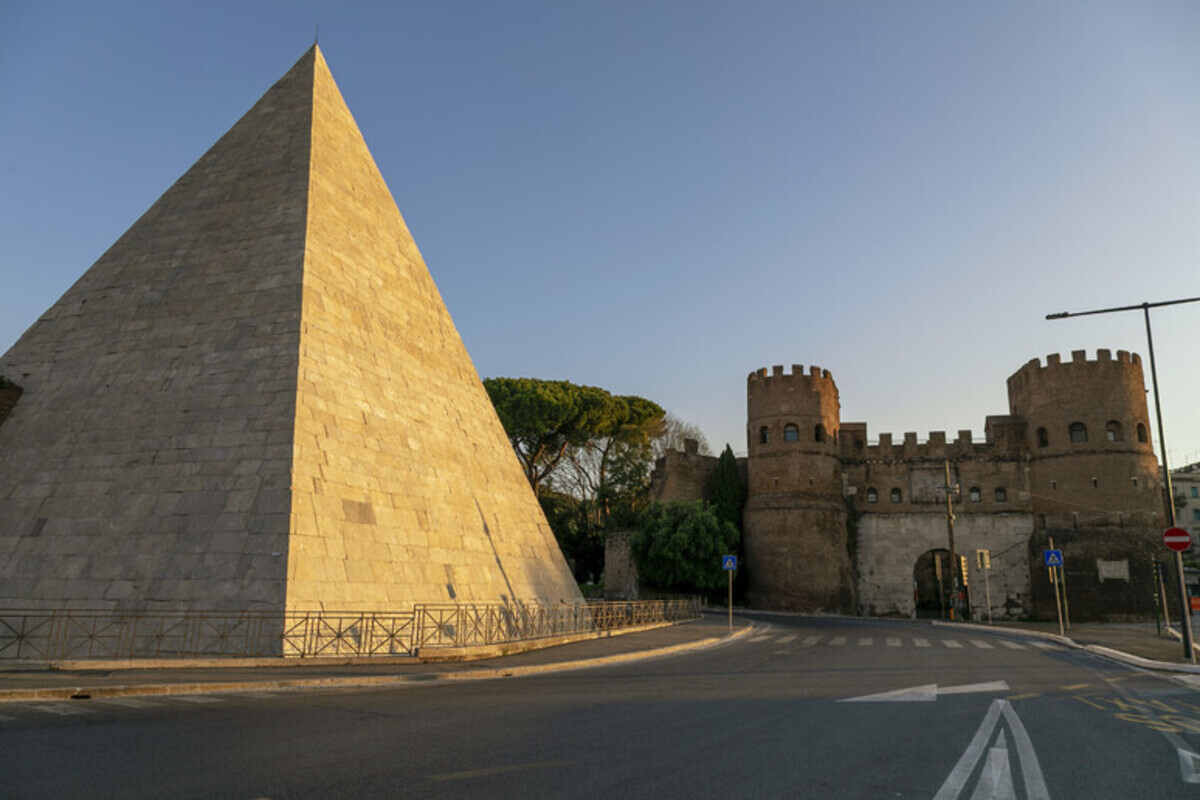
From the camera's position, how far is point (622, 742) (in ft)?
18.6

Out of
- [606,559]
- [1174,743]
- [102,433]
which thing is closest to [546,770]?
[1174,743]

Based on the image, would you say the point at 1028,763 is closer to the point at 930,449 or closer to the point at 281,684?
the point at 281,684

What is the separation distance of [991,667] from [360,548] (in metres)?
11.0

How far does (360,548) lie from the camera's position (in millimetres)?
12453

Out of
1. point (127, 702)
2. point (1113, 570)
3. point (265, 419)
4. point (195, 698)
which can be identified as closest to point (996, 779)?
point (195, 698)

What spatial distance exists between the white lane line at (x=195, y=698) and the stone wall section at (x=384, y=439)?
272cm

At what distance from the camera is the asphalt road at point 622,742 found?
4395mm

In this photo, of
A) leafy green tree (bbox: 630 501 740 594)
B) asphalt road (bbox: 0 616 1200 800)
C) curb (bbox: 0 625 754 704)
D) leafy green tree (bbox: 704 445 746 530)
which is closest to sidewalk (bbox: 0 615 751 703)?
curb (bbox: 0 625 754 704)

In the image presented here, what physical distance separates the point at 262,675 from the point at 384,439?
5.83 metres

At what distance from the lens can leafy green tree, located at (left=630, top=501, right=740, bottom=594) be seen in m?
34.8

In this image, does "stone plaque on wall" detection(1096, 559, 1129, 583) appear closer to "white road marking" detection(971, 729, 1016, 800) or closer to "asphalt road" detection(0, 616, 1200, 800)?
"asphalt road" detection(0, 616, 1200, 800)

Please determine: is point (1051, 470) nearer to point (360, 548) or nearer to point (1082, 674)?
point (1082, 674)

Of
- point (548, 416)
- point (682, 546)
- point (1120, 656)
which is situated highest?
point (548, 416)

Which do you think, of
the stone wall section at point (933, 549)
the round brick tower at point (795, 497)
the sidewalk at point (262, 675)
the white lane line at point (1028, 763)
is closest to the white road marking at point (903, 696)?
the white lane line at point (1028, 763)
